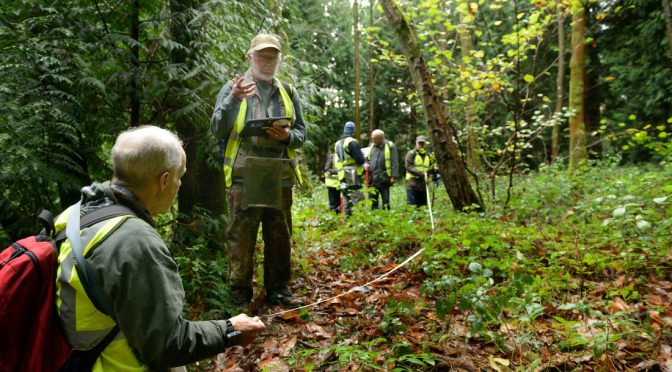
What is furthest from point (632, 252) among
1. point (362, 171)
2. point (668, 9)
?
point (362, 171)

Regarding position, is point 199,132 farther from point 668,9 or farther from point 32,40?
point 668,9

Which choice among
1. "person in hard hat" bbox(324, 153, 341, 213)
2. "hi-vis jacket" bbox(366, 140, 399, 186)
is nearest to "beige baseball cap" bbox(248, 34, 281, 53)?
"person in hard hat" bbox(324, 153, 341, 213)

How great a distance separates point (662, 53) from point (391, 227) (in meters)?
11.6

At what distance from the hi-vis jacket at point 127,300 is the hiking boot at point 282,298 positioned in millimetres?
2524

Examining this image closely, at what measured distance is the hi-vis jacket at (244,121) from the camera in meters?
3.65

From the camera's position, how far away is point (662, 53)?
1183 centimetres

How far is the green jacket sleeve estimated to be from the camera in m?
1.46

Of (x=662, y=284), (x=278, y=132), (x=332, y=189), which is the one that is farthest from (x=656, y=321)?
(x=332, y=189)

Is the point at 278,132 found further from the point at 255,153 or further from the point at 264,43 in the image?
the point at 264,43

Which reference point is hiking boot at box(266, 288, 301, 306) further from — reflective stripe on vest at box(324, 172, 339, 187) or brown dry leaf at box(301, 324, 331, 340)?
reflective stripe on vest at box(324, 172, 339, 187)

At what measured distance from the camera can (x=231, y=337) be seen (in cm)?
179

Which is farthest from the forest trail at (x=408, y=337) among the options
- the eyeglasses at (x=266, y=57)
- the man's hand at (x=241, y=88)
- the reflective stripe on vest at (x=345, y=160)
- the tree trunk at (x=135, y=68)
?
the reflective stripe on vest at (x=345, y=160)

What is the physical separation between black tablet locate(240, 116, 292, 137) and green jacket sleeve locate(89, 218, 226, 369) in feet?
6.99

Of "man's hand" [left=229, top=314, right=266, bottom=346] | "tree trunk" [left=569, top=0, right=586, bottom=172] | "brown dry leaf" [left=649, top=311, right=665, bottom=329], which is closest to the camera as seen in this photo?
"man's hand" [left=229, top=314, right=266, bottom=346]
